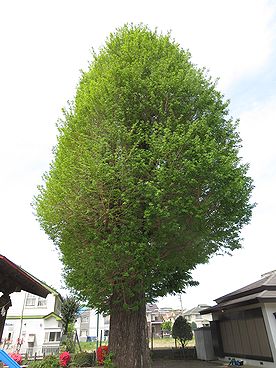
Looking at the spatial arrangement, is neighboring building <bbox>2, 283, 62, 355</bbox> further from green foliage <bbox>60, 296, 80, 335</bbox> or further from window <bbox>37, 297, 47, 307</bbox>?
green foliage <bbox>60, 296, 80, 335</bbox>

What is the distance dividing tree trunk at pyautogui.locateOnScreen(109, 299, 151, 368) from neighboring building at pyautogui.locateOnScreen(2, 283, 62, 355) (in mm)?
19294

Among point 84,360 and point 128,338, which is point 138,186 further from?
point 84,360

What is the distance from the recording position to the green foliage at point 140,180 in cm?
722

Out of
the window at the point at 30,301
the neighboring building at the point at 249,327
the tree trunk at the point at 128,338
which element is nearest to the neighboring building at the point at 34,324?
the window at the point at 30,301

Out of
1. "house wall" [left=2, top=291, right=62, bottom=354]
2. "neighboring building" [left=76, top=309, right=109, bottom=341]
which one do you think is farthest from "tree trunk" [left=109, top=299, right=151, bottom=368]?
"neighboring building" [left=76, top=309, right=109, bottom=341]

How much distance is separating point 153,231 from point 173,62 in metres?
6.11

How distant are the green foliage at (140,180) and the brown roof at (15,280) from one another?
1560mm

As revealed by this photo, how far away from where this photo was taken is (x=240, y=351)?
12992 millimetres

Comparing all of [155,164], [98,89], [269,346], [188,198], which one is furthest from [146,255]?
[269,346]

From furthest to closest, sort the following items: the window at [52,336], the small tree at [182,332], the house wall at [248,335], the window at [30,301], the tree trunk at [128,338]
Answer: the window at [30,301] → the window at [52,336] → the small tree at [182,332] → the house wall at [248,335] → the tree trunk at [128,338]

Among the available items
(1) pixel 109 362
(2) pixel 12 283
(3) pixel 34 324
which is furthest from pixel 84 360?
(3) pixel 34 324

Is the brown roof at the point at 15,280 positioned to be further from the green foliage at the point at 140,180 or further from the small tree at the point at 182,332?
the small tree at the point at 182,332

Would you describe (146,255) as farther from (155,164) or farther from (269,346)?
(269,346)

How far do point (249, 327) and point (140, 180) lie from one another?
9998 mm
